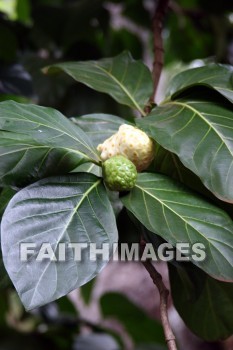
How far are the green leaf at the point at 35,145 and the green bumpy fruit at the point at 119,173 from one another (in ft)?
0.12

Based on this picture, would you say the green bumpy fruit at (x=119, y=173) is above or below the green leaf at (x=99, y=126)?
below

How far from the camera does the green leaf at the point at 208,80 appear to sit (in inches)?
27.2

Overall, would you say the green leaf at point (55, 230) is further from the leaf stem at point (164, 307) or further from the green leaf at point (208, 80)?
the green leaf at point (208, 80)

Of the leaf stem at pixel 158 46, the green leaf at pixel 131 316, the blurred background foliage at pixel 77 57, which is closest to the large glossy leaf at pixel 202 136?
the leaf stem at pixel 158 46

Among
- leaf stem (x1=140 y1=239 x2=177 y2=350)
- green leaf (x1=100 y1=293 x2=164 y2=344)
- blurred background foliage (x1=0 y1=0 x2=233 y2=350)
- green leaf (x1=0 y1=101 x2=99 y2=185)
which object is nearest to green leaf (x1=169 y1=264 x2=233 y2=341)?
leaf stem (x1=140 y1=239 x2=177 y2=350)

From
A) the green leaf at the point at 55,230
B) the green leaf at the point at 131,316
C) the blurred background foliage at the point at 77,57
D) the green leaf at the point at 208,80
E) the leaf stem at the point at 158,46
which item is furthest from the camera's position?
the green leaf at the point at 131,316

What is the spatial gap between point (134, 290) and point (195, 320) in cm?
138

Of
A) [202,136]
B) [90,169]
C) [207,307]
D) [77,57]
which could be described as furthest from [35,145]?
[77,57]

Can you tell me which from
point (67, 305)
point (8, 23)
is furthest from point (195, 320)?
point (8, 23)

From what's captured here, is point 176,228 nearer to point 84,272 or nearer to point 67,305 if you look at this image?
point 84,272

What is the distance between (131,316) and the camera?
1395mm

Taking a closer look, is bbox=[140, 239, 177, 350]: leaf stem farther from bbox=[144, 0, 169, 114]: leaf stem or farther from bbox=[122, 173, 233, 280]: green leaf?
bbox=[144, 0, 169, 114]: leaf stem

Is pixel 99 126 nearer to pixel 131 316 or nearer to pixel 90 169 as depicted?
pixel 90 169

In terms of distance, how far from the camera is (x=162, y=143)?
2.08 ft
